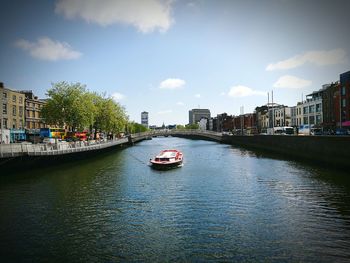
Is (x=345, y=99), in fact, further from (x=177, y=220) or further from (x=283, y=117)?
(x=177, y=220)

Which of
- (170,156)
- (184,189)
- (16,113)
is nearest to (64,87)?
(16,113)

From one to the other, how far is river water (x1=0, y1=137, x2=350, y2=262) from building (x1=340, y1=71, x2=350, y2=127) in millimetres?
55553

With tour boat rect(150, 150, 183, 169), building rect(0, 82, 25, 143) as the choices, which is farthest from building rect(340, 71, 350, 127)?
building rect(0, 82, 25, 143)

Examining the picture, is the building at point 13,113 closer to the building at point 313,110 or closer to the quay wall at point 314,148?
the quay wall at point 314,148

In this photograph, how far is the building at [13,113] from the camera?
75.4 metres

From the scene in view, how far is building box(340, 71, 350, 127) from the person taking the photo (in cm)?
8056

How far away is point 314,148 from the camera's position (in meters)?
53.4

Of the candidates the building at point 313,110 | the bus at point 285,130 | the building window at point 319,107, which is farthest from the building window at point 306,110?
the bus at point 285,130

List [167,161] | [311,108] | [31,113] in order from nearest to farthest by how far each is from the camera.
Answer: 1. [167,161]
2. [31,113]
3. [311,108]

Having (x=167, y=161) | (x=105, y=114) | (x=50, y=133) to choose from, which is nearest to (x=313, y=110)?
(x=105, y=114)

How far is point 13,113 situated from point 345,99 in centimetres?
9241

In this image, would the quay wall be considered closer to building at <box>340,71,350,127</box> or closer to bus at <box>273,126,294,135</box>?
bus at <box>273,126,294,135</box>

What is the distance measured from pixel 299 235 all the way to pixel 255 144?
79812mm

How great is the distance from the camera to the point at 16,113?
81.4 meters
